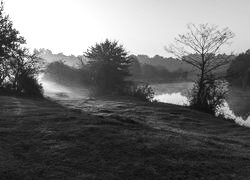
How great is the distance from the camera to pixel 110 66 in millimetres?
43312

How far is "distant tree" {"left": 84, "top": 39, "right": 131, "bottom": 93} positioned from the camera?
4359 cm

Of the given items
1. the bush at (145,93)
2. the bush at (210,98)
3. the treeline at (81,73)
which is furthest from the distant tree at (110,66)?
the bush at (210,98)

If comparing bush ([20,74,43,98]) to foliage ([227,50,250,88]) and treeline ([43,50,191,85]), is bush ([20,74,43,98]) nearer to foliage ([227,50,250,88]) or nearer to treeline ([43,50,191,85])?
treeline ([43,50,191,85])

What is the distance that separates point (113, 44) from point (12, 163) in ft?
127

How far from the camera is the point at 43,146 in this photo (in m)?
8.06

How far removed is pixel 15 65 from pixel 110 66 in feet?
52.6

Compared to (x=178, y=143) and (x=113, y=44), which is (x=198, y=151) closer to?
(x=178, y=143)

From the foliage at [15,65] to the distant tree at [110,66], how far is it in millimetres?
13564

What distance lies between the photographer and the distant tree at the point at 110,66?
43.6m

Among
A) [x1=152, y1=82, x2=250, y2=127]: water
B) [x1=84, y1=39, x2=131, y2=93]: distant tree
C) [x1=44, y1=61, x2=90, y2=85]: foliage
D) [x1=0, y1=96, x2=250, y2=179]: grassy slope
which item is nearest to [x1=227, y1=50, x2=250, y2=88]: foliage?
[x1=152, y1=82, x2=250, y2=127]: water

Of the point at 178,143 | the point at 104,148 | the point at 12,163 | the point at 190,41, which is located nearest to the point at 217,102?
the point at 190,41

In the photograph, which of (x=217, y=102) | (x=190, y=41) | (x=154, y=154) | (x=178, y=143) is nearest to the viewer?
(x=154, y=154)

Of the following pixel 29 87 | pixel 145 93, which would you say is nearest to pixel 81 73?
pixel 145 93

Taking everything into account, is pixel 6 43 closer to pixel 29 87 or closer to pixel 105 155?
pixel 29 87
